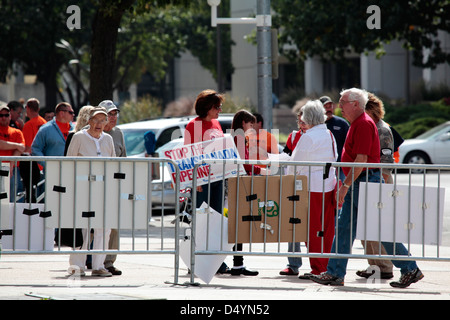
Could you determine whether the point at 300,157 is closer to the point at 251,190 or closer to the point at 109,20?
the point at 251,190

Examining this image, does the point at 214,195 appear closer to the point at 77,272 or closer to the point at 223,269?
the point at 223,269

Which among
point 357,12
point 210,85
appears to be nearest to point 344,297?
point 357,12

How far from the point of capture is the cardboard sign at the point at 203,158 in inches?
318

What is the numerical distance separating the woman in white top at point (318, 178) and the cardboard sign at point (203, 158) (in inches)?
24.0

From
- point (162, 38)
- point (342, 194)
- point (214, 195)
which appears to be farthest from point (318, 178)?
point (162, 38)

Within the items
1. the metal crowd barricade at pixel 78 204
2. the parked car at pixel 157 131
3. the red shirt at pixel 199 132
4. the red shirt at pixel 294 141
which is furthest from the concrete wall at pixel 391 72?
the metal crowd barricade at pixel 78 204

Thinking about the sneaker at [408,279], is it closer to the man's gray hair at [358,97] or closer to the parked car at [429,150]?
the man's gray hair at [358,97]

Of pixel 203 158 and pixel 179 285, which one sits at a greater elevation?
pixel 203 158

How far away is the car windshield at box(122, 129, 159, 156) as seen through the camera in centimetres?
1523

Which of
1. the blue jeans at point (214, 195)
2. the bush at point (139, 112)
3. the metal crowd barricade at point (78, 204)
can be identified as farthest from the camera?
the bush at point (139, 112)

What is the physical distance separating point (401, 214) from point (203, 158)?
195 centimetres

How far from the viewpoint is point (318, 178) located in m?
8.13

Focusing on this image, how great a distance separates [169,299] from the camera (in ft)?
22.0

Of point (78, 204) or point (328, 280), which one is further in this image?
point (328, 280)
